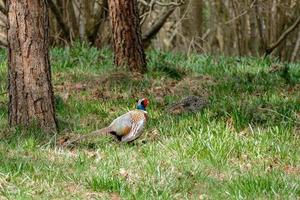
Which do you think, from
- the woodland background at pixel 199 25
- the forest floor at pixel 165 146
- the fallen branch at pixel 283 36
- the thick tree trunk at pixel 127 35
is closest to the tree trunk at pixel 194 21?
the woodland background at pixel 199 25

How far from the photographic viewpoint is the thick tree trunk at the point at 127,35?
36.2ft

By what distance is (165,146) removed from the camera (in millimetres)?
6719

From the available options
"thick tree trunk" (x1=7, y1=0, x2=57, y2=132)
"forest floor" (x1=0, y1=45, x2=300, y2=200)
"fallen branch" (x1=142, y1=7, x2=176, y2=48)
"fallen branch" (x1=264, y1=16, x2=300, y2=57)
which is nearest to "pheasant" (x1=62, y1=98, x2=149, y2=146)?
"forest floor" (x1=0, y1=45, x2=300, y2=200)

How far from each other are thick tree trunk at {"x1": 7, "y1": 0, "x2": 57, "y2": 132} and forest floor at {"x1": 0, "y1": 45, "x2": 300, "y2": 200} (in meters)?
0.21

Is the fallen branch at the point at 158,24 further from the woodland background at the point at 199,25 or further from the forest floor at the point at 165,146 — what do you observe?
the forest floor at the point at 165,146

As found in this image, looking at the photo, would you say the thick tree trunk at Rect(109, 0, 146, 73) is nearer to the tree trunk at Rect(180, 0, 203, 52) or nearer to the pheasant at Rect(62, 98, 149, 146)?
the pheasant at Rect(62, 98, 149, 146)

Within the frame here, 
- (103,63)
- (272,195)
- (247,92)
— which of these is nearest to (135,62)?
(103,63)

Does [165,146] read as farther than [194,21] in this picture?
No

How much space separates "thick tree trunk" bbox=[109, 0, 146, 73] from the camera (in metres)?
11.0

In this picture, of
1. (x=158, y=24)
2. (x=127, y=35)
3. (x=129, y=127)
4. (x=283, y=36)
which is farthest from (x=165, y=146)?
(x=283, y=36)

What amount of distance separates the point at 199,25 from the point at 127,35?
33.3 feet

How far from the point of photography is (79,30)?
53.1 feet

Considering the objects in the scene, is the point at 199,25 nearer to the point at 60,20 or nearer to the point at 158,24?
the point at 158,24

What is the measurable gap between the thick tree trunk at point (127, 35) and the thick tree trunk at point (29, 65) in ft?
12.1
